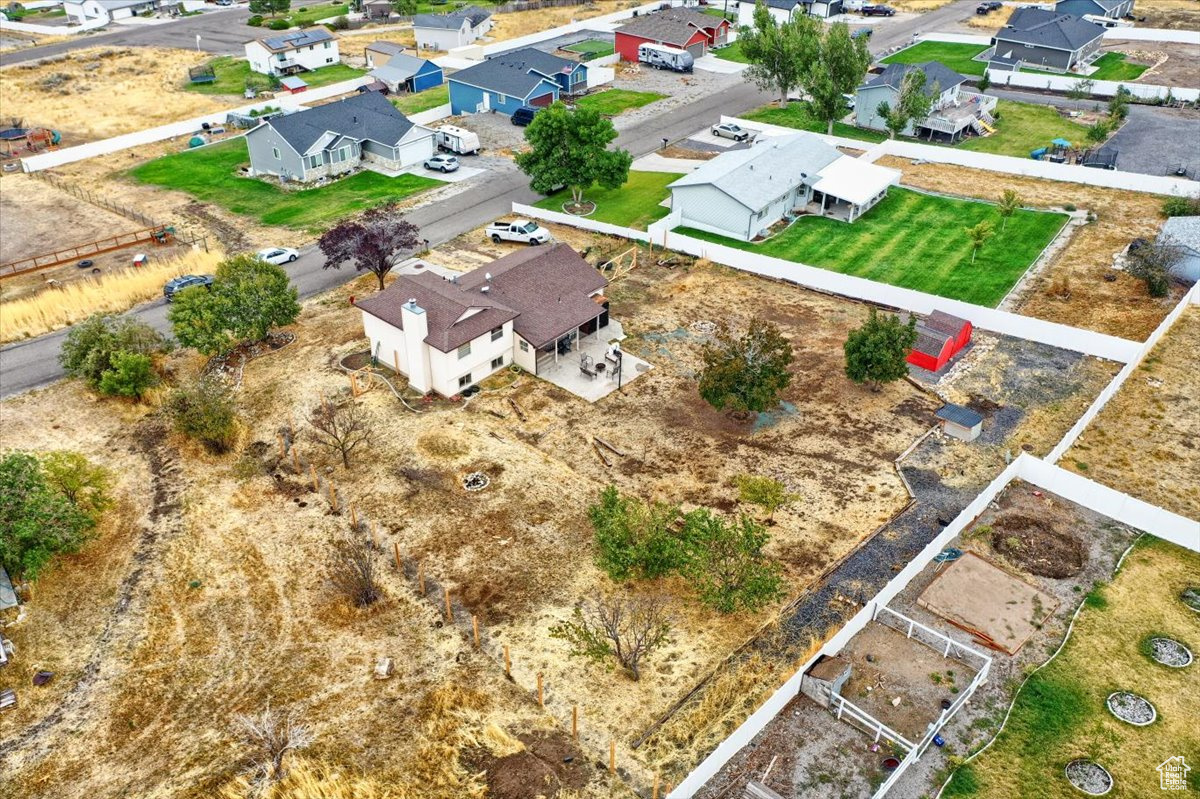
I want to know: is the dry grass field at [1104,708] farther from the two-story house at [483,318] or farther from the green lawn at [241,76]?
the green lawn at [241,76]

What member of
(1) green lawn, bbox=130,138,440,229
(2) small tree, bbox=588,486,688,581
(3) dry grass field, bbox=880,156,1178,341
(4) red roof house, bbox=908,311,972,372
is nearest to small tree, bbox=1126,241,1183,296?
(3) dry grass field, bbox=880,156,1178,341

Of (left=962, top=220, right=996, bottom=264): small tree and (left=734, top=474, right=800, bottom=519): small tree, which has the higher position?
(left=962, top=220, right=996, bottom=264): small tree

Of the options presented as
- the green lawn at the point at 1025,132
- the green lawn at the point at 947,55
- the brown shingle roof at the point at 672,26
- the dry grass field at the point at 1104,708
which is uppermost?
the brown shingle roof at the point at 672,26

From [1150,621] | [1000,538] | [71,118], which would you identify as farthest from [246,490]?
[71,118]

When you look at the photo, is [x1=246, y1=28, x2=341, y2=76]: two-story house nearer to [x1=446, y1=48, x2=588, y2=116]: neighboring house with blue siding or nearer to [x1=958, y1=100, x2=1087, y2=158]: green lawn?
[x1=446, y1=48, x2=588, y2=116]: neighboring house with blue siding

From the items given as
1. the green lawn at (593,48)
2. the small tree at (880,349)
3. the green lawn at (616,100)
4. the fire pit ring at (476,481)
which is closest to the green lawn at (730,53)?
the green lawn at (593,48)

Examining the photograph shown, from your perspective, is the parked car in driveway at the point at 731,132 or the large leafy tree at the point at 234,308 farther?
the parked car in driveway at the point at 731,132

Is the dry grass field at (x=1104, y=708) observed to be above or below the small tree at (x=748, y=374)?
below
